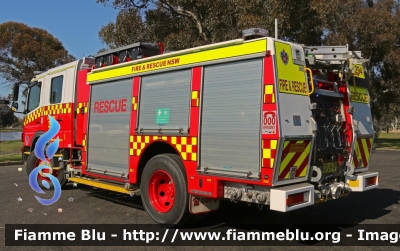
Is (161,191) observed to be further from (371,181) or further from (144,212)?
(371,181)

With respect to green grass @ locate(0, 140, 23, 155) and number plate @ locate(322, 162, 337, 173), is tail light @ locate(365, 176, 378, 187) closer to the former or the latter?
number plate @ locate(322, 162, 337, 173)

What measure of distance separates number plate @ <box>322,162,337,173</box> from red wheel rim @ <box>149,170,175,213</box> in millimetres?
2169

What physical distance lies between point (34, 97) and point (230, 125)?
6.48 metres

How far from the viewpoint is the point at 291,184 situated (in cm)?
495

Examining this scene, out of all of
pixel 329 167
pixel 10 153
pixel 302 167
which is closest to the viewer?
pixel 302 167

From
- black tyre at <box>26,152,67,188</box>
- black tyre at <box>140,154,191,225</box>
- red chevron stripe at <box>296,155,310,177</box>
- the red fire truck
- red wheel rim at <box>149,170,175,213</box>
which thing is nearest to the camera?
the red fire truck

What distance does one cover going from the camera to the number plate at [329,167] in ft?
18.1

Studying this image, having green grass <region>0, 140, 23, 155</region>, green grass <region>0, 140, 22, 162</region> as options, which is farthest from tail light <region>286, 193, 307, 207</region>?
green grass <region>0, 140, 23, 155</region>

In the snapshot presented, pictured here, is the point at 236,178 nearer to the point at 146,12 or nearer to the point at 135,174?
the point at 135,174

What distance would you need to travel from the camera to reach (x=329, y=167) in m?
5.58

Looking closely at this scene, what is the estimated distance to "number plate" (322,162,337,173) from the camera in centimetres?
550

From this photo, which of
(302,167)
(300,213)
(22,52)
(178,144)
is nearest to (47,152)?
(178,144)

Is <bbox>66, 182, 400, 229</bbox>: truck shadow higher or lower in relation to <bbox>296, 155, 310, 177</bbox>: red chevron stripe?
lower

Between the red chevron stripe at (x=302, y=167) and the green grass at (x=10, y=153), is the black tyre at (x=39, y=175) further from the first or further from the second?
the green grass at (x=10, y=153)
